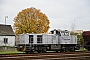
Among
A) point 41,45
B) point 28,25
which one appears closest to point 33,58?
point 41,45

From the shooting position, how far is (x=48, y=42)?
2189 centimetres

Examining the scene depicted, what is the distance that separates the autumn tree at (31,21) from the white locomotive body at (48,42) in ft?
58.2

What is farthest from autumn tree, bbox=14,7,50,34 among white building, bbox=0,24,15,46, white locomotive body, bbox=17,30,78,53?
white locomotive body, bbox=17,30,78,53

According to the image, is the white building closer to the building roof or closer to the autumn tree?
the building roof

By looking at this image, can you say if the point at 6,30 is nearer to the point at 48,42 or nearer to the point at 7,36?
the point at 7,36

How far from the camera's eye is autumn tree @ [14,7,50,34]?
1592 inches

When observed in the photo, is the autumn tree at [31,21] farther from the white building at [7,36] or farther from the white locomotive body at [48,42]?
the white locomotive body at [48,42]

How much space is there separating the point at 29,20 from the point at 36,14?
104 inches

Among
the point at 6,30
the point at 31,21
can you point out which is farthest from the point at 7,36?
the point at 31,21

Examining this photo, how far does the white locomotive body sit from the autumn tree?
1773 centimetres

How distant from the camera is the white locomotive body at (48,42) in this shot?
67.6 ft

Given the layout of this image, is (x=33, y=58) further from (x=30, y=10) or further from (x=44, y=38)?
(x=30, y=10)

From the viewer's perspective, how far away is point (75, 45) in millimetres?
23094

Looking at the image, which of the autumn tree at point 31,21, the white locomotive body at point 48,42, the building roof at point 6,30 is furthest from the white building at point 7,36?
the white locomotive body at point 48,42
